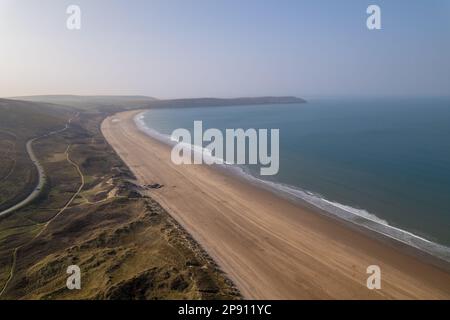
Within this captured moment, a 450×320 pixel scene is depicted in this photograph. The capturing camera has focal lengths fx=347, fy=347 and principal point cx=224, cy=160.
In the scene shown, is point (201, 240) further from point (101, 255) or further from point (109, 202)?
point (109, 202)

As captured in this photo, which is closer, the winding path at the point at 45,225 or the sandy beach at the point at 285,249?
the sandy beach at the point at 285,249

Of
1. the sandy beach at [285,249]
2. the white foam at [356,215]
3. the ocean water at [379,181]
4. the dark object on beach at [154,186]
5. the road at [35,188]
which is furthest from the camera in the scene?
the dark object on beach at [154,186]

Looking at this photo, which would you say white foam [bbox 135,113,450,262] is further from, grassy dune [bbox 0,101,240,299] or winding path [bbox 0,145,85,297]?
winding path [bbox 0,145,85,297]

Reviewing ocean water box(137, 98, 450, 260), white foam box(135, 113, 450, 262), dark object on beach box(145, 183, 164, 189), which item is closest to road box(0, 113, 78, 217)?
dark object on beach box(145, 183, 164, 189)

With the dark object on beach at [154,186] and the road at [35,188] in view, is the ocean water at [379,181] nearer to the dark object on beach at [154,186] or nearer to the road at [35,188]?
the dark object on beach at [154,186]

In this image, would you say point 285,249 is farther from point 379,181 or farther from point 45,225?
point 379,181

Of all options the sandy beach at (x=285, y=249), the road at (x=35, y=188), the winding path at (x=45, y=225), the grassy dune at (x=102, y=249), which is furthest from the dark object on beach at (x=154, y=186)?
the road at (x=35, y=188)

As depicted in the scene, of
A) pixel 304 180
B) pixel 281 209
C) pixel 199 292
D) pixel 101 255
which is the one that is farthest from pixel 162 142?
pixel 199 292

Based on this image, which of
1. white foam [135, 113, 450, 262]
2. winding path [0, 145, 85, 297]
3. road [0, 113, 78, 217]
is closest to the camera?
winding path [0, 145, 85, 297]
